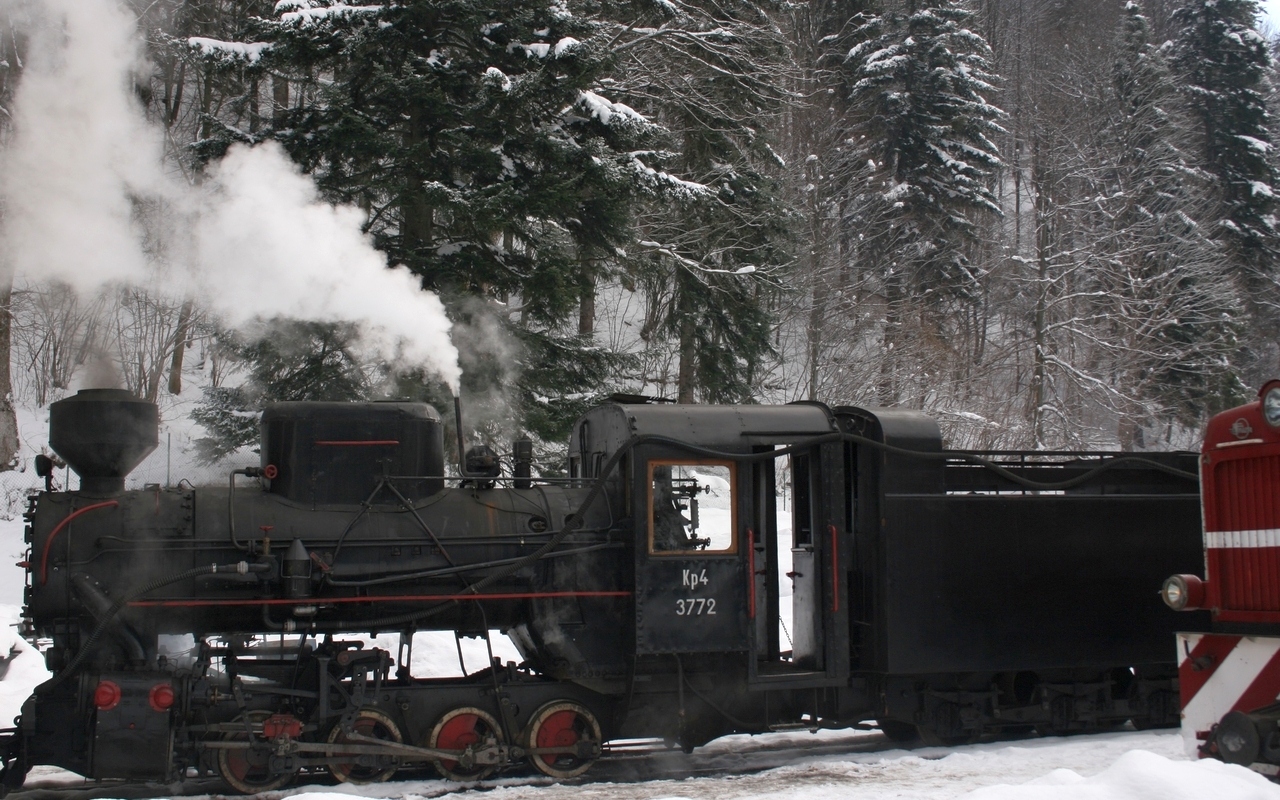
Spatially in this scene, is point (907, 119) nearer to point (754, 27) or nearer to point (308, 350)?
point (754, 27)

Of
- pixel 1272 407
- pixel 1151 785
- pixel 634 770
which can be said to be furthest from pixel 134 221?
pixel 1272 407

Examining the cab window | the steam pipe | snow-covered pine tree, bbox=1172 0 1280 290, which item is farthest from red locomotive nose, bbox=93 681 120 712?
snow-covered pine tree, bbox=1172 0 1280 290

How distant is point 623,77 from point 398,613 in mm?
12770

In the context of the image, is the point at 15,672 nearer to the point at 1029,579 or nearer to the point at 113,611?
the point at 113,611

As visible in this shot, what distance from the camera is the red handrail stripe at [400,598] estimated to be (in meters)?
6.31

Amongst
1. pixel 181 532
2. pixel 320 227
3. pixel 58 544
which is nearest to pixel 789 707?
pixel 181 532

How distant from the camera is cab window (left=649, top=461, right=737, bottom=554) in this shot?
6.88 metres

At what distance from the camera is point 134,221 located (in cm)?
877

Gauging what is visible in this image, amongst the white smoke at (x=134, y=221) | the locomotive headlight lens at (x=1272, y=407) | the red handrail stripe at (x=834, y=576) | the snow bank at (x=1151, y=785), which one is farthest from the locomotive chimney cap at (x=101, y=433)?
the locomotive headlight lens at (x=1272, y=407)

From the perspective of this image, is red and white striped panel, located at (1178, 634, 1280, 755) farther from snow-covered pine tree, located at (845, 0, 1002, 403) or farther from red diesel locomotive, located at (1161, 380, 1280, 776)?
snow-covered pine tree, located at (845, 0, 1002, 403)

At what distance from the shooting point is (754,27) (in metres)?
17.8

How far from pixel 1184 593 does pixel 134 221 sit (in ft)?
28.2

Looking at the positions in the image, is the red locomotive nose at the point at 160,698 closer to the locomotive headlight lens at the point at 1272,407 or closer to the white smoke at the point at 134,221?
the white smoke at the point at 134,221

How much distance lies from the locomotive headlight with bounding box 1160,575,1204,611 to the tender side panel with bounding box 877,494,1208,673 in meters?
1.31
